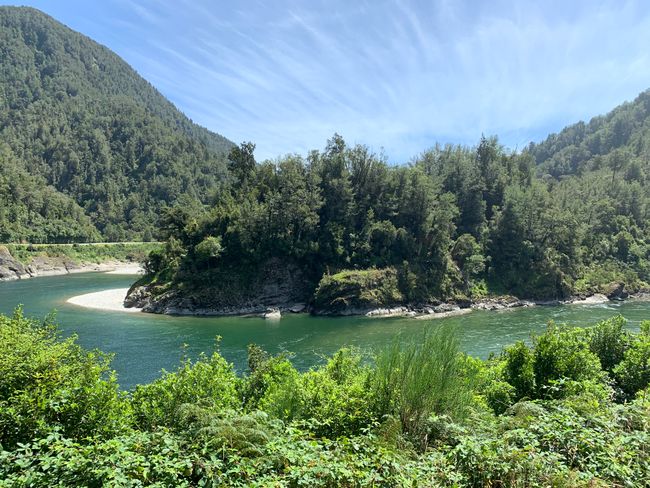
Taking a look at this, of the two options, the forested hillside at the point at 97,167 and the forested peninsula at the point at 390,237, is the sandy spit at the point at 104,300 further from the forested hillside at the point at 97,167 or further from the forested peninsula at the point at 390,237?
the forested hillside at the point at 97,167

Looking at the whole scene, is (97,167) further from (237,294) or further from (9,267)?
(237,294)

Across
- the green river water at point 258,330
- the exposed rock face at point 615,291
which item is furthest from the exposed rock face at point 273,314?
the exposed rock face at point 615,291

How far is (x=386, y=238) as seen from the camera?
200 feet

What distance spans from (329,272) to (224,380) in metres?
46.5

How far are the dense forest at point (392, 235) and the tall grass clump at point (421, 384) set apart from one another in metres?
44.0

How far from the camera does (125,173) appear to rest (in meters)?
162

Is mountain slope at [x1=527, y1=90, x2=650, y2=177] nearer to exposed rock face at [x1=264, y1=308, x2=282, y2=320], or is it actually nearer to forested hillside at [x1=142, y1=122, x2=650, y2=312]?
forested hillside at [x1=142, y1=122, x2=650, y2=312]

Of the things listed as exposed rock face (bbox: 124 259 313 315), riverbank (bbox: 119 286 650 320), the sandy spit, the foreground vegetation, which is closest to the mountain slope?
riverbank (bbox: 119 286 650 320)

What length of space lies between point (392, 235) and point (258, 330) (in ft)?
88.1

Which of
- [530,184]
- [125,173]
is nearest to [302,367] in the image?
[530,184]

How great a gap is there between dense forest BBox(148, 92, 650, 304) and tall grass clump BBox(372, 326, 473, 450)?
144 feet

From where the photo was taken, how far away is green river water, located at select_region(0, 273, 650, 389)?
3316cm

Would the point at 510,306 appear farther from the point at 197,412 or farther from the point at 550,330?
the point at 197,412

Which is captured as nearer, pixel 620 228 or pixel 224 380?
pixel 224 380
